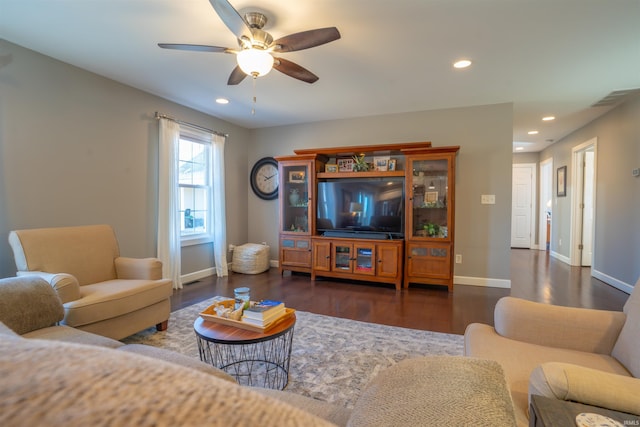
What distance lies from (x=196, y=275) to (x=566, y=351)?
4.15 metres

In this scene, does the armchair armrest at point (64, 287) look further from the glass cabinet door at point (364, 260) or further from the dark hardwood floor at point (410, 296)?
the glass cabinet door at point (364, 260)

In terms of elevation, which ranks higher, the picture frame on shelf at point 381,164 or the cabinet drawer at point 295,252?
the picture frame on shelf at point 381,164

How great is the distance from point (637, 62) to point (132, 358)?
4.24 meters

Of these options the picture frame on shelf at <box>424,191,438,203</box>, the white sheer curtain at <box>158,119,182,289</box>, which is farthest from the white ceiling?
the picture frame on shelf at <box>424,191,438,203</box>

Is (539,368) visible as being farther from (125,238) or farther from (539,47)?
(125,238)

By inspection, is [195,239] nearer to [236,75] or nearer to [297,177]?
[297,177]

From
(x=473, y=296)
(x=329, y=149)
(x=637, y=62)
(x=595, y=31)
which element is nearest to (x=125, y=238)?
(x=329, y=149)

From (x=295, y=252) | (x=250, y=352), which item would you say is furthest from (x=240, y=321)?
(x=295, y=252)

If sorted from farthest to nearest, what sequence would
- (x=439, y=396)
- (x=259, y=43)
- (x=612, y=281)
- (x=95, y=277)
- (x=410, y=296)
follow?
(x=612, y=281), (x=410, y=296), (x=95, y=277), (x=259, y=43), (x=439, y=396)

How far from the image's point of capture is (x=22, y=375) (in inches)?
8.0

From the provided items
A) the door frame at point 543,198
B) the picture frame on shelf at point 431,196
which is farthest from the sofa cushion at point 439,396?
the door frame at point 543,198

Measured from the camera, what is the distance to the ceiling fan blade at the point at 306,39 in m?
1.87

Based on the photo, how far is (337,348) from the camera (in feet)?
7.66

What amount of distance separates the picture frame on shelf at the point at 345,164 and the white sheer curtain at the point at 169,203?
224cm
